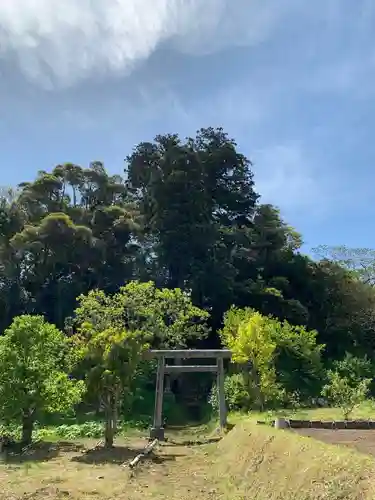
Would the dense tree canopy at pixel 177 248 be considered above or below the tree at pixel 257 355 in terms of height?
above

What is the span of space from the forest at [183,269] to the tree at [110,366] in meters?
9.02

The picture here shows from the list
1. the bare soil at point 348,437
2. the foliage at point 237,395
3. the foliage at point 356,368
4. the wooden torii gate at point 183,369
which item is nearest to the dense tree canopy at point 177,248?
the foliage at point 356,368

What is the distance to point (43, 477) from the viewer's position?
46.9 feet

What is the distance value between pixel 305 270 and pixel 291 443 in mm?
30770

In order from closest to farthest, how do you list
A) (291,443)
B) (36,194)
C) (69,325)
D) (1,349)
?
(291,443), (1,349), (69,325), (36,194)

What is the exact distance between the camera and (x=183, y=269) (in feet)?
124

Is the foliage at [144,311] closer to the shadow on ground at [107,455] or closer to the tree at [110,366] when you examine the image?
the tree at [110,366]

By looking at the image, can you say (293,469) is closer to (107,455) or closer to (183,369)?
(107,455)

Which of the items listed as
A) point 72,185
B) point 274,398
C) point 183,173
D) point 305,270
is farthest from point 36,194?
point 274,398

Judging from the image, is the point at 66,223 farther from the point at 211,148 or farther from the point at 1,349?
the point at 1,349

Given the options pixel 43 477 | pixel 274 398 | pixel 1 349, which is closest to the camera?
pixel 43 477

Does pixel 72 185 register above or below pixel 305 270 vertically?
above

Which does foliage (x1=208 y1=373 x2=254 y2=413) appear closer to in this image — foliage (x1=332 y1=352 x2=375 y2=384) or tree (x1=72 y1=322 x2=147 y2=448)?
foliage (x1=332 y1=352 x2=375 y2=384)

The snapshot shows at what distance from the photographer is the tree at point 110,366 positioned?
19.0 meters
